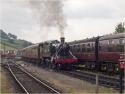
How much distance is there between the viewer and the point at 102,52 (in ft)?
121

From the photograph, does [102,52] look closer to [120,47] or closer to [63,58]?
[120,47]

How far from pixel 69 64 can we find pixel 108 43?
8.77m

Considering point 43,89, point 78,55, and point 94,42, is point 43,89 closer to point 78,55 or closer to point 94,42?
point 94,42

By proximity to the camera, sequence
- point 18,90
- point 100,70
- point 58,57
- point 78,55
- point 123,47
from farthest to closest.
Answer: point 78,55 → point 58,57 → point 100,70 → point 123,47 → point 18,90

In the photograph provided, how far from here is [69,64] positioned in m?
43.1

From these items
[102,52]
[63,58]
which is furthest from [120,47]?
[63,58]

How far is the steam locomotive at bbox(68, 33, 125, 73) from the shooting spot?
32.6 metres

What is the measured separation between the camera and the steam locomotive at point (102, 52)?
32.6 meters

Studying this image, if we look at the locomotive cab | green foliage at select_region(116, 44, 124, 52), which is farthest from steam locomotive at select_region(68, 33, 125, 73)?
the locomotive cab

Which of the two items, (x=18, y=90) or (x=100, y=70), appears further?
(x=100, y=70)

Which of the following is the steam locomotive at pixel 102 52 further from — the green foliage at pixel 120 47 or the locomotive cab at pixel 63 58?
the locomotive cab at pixel 63 58

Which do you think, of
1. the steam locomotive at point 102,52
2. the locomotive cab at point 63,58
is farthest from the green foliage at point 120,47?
the locomotive cab at point 63,58

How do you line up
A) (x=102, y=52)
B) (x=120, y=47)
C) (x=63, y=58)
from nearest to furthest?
(x=120, y=47) → (x=102, y=52) → (x=63, y=58)

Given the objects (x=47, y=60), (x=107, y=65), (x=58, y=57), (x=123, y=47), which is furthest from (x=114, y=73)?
(x=47, y=60)
